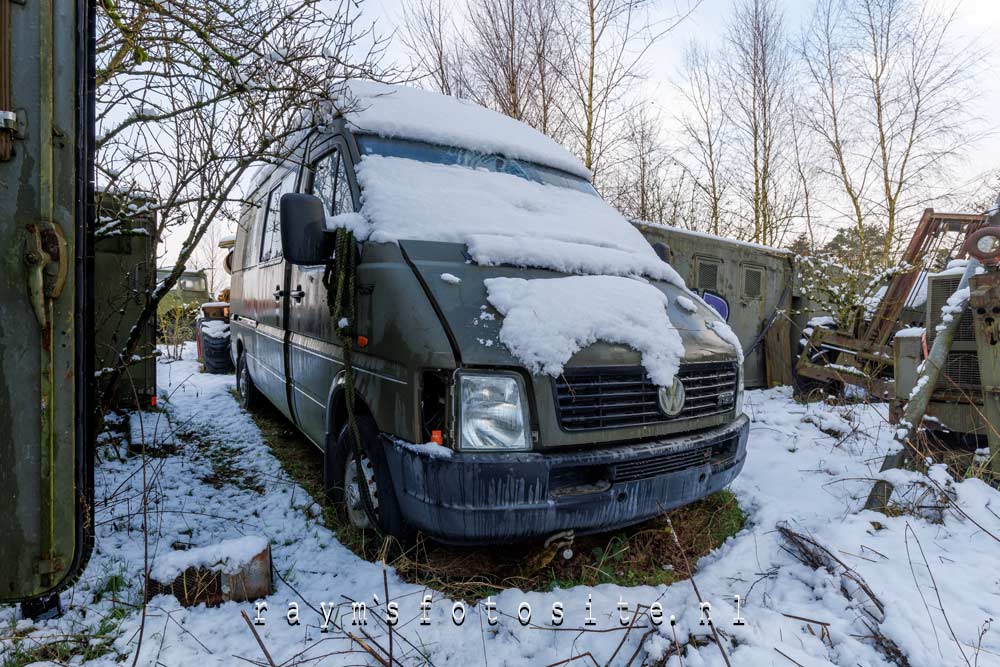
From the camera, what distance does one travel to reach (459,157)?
3152 mm

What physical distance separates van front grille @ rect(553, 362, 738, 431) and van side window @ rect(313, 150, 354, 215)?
4.98 feet

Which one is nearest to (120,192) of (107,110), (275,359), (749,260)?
(107,110)

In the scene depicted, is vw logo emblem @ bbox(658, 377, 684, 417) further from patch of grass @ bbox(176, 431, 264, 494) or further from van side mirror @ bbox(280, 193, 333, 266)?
patch of grass @ bbox(176, 431, 264, 494)

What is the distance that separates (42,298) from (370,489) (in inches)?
56.4

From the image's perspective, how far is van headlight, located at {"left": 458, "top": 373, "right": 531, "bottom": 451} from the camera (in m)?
2.00

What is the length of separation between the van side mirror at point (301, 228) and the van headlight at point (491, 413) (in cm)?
105

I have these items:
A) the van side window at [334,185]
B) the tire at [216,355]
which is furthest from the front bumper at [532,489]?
the tire at [216,355]

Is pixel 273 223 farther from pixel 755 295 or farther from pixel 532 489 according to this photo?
pixel 755 295

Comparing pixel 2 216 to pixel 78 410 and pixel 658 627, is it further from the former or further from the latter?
pixel 658 627

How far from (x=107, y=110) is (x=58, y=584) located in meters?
2.48

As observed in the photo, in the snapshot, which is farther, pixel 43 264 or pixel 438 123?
pixel 438 123

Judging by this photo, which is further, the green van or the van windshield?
the van windshield

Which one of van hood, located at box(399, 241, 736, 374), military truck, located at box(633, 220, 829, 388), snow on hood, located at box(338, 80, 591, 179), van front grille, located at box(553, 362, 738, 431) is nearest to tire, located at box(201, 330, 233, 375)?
snow on hood, located at box(338, 80, 591, 179)

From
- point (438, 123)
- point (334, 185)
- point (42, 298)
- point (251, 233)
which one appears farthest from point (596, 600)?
point (251, 233)
